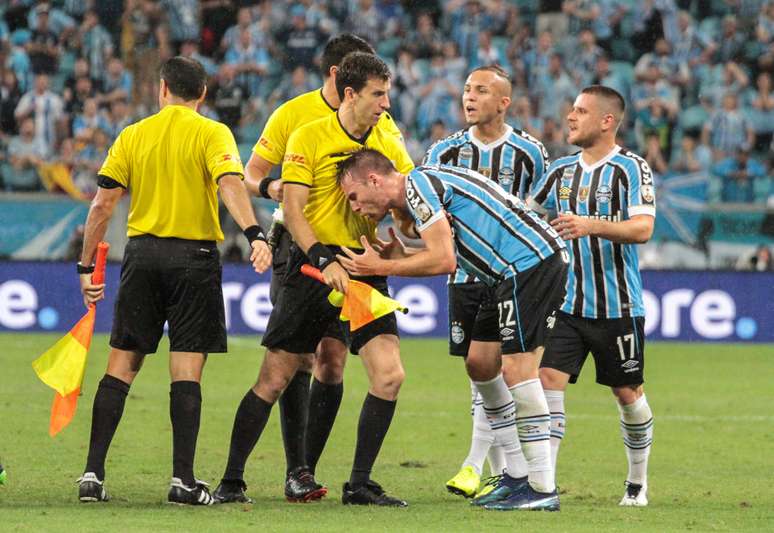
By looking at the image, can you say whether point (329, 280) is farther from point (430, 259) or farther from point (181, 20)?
point (181, 20)

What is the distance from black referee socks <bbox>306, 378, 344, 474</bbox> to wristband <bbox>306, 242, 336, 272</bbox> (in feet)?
2.88

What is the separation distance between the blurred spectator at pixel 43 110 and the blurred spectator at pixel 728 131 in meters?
8.54

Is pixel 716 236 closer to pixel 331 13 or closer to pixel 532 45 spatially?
pixel 532 45

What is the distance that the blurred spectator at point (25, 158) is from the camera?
56.3 feet

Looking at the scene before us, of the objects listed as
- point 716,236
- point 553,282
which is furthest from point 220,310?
point 716,236

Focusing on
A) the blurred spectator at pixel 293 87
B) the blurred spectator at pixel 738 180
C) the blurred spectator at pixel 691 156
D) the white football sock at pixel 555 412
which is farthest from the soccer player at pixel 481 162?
the blurred spectator at pixel 293 87

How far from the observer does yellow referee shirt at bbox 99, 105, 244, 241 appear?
6.61m

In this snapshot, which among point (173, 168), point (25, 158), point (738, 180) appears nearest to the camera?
point (173, 168)

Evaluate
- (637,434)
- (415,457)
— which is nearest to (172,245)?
(637,434)

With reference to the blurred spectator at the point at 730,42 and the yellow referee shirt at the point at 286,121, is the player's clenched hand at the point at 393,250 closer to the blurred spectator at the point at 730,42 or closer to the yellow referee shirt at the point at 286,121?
the yellow referee shirt at the point at 286,121

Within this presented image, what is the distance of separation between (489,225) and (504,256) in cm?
16

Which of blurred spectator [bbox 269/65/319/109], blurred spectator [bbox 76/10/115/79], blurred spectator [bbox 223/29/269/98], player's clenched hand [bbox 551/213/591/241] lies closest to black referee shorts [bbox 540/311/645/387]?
player's clenched hand [bbox 551/213/591/241]

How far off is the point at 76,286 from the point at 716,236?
7.46 metres

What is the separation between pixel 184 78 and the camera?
6.70 meters
